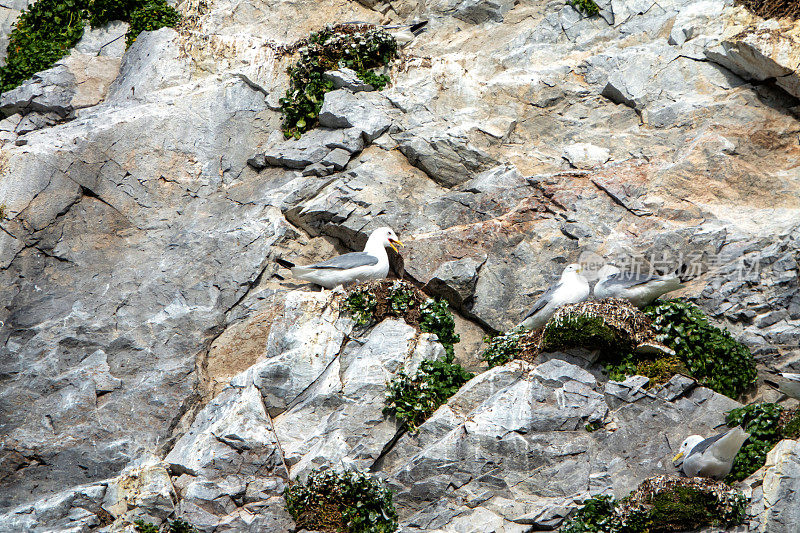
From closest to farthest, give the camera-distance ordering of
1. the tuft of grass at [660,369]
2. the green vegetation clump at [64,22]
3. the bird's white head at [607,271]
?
the tuft of grass at [660,369], the bird's white head at [607,271], the green vegetation clump at [64,22]

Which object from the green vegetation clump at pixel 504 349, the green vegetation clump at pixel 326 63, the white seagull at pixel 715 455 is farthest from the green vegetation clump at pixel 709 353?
the green vegetation clump at pixel 326 63

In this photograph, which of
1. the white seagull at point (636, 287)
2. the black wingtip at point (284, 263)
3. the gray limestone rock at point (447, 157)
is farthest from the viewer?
the gray limestone rock at point (447, 157)

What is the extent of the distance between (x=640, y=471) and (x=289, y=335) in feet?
18.8

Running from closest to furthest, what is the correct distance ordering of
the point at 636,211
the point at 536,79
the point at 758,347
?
1. the point at 758,347
2. the point at 636,211
3. the point at 536,79

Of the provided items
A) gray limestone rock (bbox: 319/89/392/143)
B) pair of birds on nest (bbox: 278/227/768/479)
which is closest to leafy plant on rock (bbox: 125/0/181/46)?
gray limestone rock (bbox: 319/89/392/143)

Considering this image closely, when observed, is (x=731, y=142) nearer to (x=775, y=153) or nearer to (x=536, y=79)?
(x=775, y=153)

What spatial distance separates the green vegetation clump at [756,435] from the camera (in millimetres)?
10516

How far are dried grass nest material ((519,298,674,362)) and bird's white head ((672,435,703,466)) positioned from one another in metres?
1.51

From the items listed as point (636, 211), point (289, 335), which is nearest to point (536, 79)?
point (636, 211)

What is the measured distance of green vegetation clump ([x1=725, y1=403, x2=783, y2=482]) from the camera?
34.5 ft

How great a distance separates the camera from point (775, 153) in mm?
14531

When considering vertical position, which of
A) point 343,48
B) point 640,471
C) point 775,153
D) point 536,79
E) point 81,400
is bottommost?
point 640,471

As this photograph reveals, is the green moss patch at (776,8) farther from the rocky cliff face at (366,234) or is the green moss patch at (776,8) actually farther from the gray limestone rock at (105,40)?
the gray limestone rock at (105,40)

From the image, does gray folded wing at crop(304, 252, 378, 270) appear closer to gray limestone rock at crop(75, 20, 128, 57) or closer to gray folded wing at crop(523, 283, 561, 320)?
gray folded wing at crop(523, 283, 561, 320)
